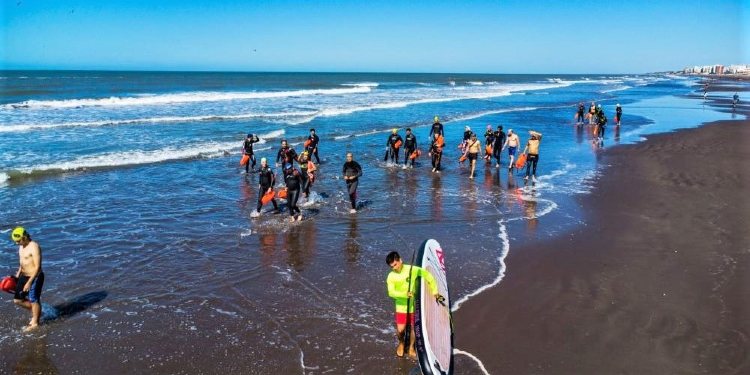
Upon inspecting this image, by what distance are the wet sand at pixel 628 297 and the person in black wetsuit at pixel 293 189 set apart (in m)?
4.90

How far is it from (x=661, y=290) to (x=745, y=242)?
3548 mm

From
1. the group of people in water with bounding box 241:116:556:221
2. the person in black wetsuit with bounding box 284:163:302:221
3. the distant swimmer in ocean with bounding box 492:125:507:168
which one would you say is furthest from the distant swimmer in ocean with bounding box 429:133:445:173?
the person in black wetsuit with bounding box 284:163:302:221

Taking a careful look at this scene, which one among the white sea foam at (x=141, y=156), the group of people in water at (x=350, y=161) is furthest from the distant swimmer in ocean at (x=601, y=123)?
the white sea foam at (x=141, y=156)

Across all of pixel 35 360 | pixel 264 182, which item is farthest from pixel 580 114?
pixel 35 360

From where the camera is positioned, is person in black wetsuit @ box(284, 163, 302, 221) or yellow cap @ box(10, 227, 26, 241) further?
person in black wetsuit @ box(284, 163, 302, 221)

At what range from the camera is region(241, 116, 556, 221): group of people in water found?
11.6 m

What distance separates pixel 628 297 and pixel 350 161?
661 cm

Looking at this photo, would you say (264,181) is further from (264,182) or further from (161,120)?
(161,120)

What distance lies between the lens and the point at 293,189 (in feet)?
37.0

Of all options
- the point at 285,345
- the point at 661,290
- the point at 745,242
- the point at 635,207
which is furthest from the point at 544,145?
the point at 285,345

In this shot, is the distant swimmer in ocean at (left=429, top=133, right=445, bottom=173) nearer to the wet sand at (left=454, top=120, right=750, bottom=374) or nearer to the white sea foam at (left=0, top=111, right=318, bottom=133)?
the wet sand at (left=454, top=120, right=750, bottom=374)

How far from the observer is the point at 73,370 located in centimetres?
580

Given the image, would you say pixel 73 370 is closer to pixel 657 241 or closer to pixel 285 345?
pixel 285 345

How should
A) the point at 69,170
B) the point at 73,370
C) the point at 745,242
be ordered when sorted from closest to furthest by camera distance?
the point at 73,370
the point at 745,242
the point at 69,170
